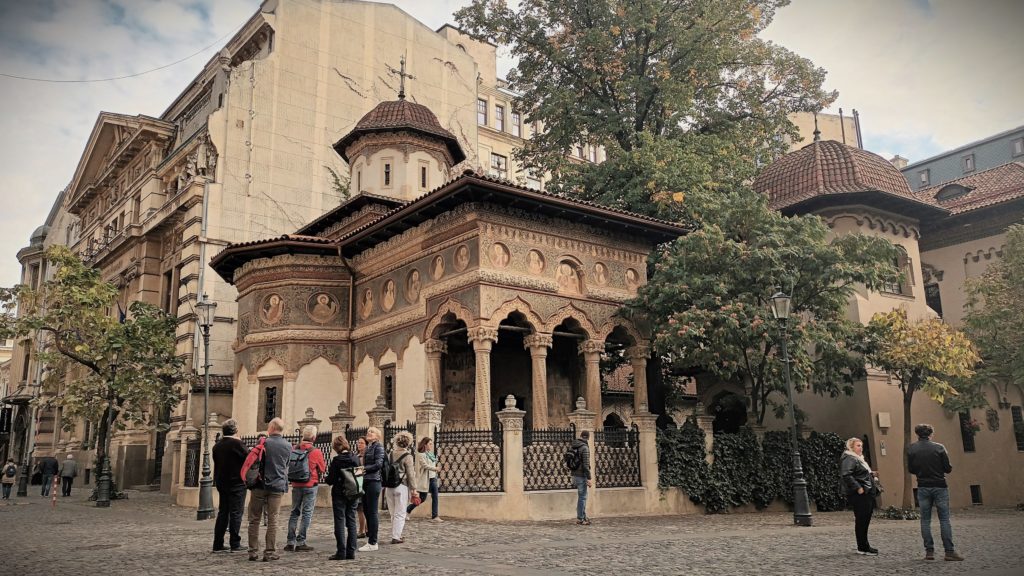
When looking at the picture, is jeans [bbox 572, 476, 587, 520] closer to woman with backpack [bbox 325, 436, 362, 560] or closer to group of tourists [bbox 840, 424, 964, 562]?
group of tourists [bbox 840, 424, 964, 562]

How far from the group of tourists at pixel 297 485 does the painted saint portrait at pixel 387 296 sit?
10.8m

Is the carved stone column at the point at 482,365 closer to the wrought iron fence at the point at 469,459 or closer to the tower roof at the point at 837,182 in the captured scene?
the wrought iron fence at the point at 469,459

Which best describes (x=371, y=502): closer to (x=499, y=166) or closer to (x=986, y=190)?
(x=986, y=190)

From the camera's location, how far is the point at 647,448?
17172mm

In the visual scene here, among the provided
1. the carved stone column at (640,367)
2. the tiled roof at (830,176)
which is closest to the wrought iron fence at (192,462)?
the carved stone column at (640,367)

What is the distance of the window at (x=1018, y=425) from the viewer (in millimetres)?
23797

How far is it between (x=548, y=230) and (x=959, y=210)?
590 inches

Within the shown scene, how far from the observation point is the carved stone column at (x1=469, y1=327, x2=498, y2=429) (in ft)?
57.7

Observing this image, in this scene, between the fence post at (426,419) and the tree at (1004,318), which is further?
the tree at (1004,318)

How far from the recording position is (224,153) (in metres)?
29.8

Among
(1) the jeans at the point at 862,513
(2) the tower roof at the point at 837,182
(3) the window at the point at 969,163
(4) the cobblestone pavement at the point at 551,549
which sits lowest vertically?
(4) the cobblestone pavement at the point at 551,549

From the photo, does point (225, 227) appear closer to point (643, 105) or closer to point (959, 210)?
point (643, 105)

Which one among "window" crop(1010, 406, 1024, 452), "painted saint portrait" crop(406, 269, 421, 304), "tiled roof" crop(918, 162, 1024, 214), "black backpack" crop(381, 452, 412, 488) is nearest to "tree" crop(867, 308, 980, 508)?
"window" crop(1010, 406, 1024, 452)

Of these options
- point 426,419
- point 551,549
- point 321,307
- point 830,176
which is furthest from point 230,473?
point 830,176
